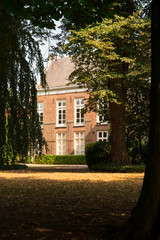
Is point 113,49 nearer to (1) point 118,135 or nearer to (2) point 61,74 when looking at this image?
(1) point 118,135

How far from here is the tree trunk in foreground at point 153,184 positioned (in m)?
3.07

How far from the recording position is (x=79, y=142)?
30.2m

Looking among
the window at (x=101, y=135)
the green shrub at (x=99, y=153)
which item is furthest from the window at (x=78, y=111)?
the green shrub at (x=99, y=153)

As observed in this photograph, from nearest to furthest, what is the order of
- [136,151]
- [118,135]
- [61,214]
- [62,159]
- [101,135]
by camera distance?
[61,214] → [118,135] → [136,151] → [101,135] → [62,159]

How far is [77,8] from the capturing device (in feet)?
17.4

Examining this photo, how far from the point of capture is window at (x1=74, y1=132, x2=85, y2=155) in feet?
98.5

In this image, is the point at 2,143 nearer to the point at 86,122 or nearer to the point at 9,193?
the point at 9,193

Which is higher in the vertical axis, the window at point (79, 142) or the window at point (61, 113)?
the window at point (61, 113)

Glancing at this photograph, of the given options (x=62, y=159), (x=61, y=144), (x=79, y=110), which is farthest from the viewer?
(x=61, y=144)

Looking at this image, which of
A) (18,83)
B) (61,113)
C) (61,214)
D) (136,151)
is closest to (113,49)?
(18,83)

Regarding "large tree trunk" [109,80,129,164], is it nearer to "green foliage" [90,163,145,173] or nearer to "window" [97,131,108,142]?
"green foliage" [90,163,145,173]

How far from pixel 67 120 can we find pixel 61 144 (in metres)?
2.42

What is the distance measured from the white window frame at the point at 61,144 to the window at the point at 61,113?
3.67 feet

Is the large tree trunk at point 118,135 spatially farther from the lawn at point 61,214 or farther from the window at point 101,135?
the window at point 101,135
